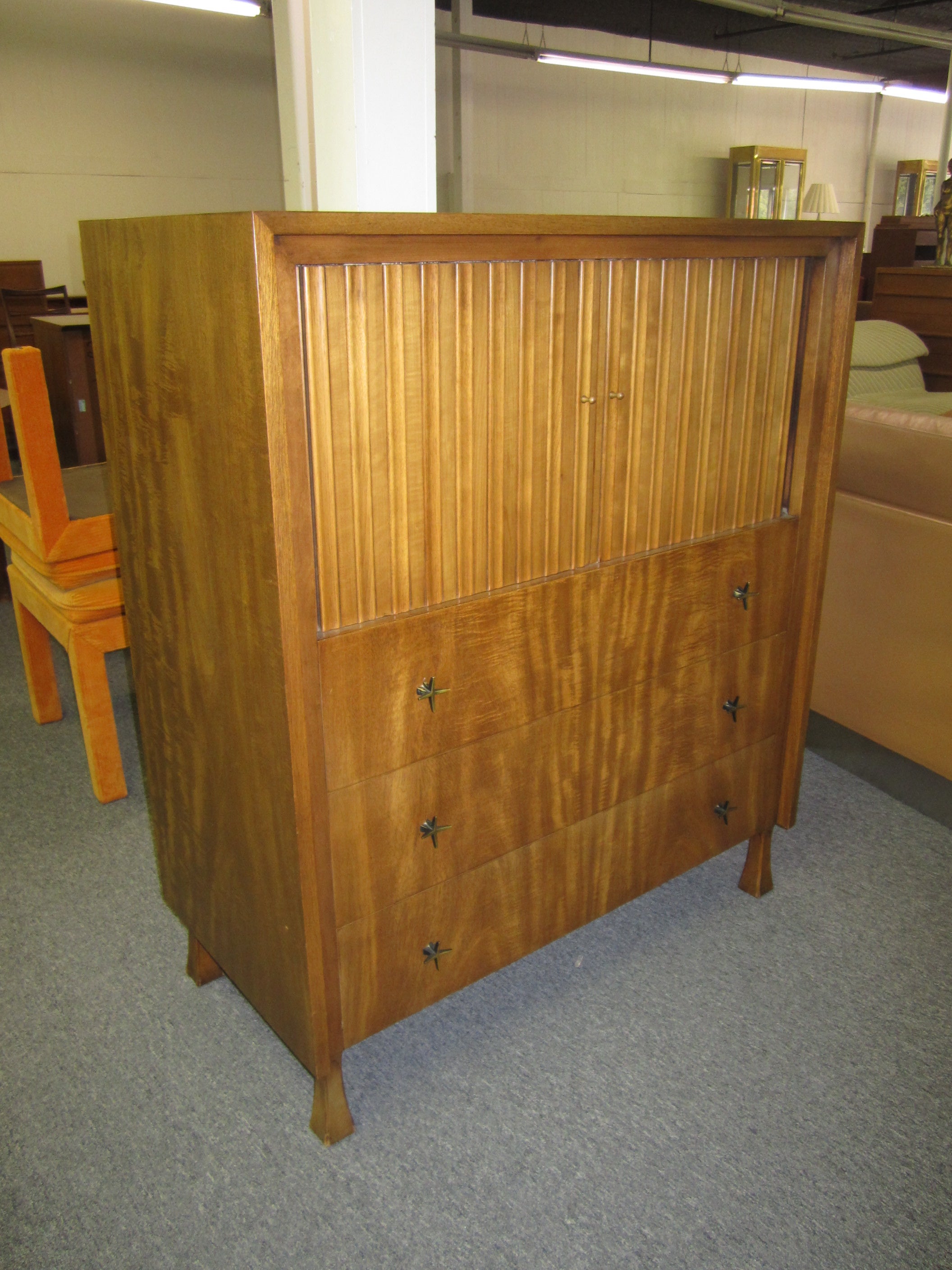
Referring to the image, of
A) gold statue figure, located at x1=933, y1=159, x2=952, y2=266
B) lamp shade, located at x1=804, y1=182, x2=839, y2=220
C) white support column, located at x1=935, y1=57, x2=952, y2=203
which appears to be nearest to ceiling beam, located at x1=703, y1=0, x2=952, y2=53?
white support column, located at x1=935, y1=57, x2=952, y2=203

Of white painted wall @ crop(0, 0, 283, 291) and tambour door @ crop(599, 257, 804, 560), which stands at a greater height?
white painted wall @ crop(0, 0, 283, 291)

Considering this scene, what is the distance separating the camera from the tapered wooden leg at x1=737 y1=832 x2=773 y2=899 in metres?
1.95

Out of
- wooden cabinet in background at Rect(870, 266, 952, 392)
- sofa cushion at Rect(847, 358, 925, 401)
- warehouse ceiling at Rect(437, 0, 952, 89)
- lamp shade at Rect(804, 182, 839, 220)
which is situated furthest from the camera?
lamp shade at Rect(804, 182, 839, 220)

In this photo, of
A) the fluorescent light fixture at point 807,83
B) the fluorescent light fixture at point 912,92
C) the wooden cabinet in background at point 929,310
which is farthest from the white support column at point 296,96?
the fluorescent light fixture at point 912,92

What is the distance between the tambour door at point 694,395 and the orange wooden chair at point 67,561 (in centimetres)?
113

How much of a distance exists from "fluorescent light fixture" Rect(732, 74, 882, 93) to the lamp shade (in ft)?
2.94

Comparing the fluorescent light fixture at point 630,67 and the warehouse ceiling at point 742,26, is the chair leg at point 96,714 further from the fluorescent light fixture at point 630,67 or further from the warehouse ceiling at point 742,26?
the warehouse ceiling at point 742,26

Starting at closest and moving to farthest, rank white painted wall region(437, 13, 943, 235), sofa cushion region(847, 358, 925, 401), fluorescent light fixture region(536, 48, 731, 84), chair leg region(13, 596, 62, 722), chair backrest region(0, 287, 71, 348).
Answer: chair leg region(13, 596, 62, 722) < sofa cushion region(847, 358, 925, 401) < chair backrest region(0, 287, 71, 348) < fluorescent light fixture region(536, 48, 731, 84) < white painted wall region(437, 13, 943, 235)

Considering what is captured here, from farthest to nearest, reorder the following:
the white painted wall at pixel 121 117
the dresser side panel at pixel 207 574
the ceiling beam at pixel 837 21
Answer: the ceiling beam at pixel 837 21 → the white painted wall at pixel 121 117 → the dresser side panel at pixel 207 574

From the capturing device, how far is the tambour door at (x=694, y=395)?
1.35 m

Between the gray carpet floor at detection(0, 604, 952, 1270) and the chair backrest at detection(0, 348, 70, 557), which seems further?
the chair backrest at detection(0, 348, 70, 557)

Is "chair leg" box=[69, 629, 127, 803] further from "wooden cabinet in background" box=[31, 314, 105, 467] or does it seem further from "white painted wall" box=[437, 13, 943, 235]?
"white painted wall" box=[437, 13, 943, 235]

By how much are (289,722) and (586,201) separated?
8445 mm

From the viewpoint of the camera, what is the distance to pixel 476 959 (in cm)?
148
